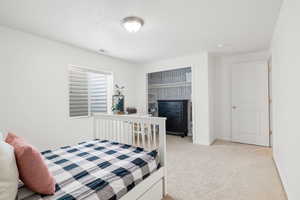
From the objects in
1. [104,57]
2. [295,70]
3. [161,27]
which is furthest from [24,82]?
[295,70]

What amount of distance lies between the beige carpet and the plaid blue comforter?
25.6 inches

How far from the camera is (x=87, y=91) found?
12.2 feet

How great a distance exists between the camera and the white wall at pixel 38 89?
240 cm

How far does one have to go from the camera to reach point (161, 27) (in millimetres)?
2473

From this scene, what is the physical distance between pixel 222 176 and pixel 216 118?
2.25 m

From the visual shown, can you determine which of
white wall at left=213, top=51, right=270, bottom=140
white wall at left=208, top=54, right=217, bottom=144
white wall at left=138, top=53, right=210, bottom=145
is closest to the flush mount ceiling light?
white wall at left=138, top=53, right=210, bottom=145

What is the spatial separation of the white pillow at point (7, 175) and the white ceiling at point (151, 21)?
1.70m

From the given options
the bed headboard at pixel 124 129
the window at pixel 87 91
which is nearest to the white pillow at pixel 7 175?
the bed headboard at pixel 124 129

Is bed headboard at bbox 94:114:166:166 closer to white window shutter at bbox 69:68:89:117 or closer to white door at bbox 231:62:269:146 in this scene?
white window shutter at bbox 69:68:89:117

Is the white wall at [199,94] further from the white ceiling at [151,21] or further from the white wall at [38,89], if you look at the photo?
the white wall at [38,89]

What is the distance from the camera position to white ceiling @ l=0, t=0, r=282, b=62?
187cm

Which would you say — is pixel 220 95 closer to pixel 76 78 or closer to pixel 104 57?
pixel 104 57

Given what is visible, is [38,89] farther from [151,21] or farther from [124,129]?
[151,21]

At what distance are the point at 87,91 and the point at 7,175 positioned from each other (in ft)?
9.52
